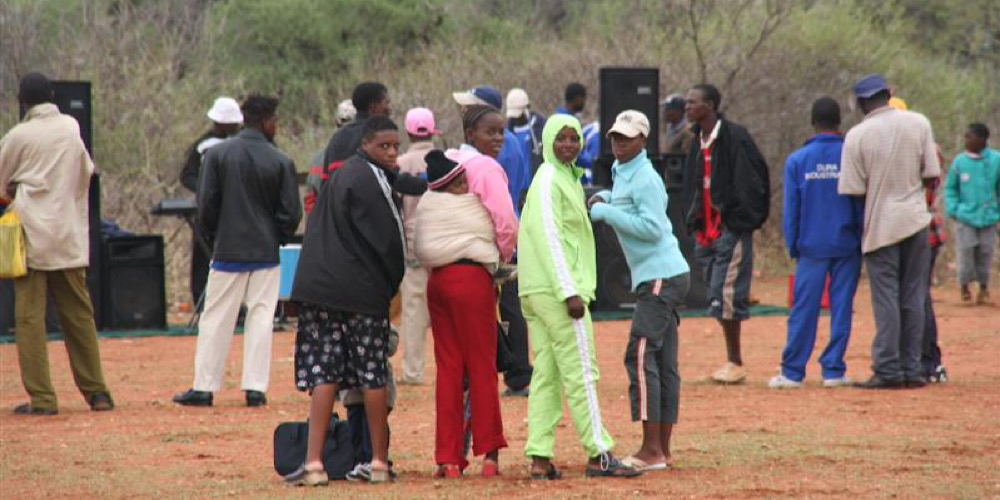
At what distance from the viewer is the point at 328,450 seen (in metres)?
7.79

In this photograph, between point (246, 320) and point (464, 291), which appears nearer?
point (464, 291)

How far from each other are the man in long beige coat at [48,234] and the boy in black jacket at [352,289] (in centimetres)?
344

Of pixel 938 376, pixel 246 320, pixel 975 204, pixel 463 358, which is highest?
pixel 975 204

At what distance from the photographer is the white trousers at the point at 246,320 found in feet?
35.6

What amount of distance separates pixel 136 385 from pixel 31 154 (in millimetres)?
2586

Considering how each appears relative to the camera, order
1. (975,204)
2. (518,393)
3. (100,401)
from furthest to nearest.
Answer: (975,204), (518,393), (100,401)

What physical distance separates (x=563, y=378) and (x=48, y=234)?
432cm

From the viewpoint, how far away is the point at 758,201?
1147cm

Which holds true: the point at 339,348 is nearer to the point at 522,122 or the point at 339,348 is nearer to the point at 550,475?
the point at 550,475

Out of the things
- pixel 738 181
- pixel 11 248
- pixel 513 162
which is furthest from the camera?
pixel 738 181

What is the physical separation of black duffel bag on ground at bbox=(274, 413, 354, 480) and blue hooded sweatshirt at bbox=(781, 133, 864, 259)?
15.0 feet

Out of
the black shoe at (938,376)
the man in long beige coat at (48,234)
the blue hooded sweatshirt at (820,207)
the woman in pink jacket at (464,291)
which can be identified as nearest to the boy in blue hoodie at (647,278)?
the woman in pink jacket at (464,291)

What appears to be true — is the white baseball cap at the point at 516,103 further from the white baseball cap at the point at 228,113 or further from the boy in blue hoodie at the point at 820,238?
the boy in blue hoodie at the point at 820,238

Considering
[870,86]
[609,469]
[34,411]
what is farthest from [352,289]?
[870,86]
